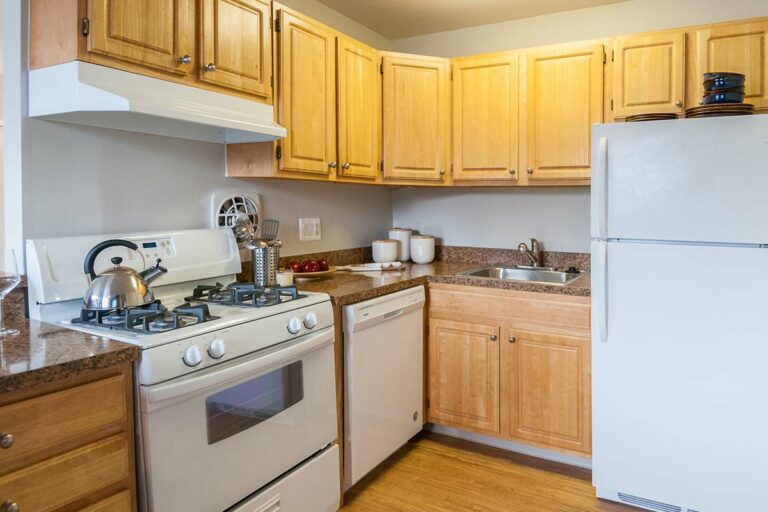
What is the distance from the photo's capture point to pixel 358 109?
9.23 feet

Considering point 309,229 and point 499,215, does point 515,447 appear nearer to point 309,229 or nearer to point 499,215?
point 499,215

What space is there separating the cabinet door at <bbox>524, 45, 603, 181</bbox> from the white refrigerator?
536 millimetres

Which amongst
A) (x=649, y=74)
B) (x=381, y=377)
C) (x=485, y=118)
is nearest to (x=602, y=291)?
(x=381, y=377)

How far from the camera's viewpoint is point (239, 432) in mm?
1692

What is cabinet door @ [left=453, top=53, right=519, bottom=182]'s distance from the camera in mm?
2932

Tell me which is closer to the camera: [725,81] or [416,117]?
[725,81]

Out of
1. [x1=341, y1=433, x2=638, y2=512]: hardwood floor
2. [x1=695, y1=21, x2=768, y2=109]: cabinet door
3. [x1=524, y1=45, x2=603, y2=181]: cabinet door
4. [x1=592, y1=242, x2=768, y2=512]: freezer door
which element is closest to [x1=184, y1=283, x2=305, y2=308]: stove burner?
[x1=341, y1=433, x2=638, y2=512]: hardwood floor

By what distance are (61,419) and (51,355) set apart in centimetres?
15

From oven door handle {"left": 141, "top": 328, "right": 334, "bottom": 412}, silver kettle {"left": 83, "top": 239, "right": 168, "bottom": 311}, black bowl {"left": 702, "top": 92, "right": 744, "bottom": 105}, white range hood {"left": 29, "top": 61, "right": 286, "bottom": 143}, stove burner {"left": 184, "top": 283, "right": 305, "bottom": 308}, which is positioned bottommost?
oven door handle {"left": 141, "top": 328, "right": 334, "bottom": 412}

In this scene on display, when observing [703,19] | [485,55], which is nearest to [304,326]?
[485,55]

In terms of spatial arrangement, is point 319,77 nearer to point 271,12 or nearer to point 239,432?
point 271,12

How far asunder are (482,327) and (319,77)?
1407 millimetres

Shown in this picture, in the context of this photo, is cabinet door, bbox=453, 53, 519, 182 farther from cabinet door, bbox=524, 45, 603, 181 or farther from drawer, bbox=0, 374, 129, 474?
drawer, bbox=0, 374, 129, 474

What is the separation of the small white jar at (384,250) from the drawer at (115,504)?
2.06 m
